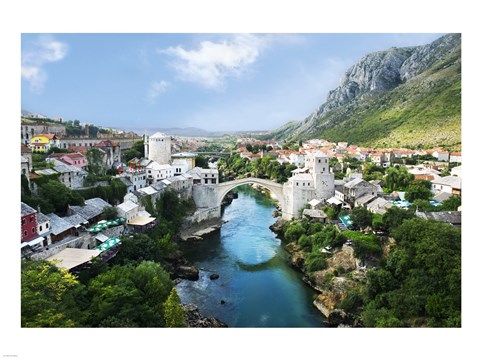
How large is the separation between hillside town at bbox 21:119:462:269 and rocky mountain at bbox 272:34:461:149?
402 cm

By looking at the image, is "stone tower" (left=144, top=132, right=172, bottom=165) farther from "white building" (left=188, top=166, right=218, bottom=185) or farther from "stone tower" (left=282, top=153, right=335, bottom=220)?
"stone tower" (left=282, top=153, right=335, bottom=220)

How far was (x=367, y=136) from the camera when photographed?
3005 cm

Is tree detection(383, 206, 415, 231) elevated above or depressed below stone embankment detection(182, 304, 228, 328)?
above

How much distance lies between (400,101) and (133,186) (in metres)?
25.4

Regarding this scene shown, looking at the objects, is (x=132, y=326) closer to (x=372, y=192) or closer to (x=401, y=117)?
(x=372, y=192)

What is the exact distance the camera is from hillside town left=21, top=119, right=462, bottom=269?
26.8ft

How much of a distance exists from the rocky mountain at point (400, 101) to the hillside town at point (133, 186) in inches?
158

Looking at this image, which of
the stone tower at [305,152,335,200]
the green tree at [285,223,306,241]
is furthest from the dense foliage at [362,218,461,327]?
the stone tower at [305,152,335,200]

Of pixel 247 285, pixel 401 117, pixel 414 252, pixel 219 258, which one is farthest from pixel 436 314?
pixel 401 117

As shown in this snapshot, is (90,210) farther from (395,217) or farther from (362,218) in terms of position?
(395,217)

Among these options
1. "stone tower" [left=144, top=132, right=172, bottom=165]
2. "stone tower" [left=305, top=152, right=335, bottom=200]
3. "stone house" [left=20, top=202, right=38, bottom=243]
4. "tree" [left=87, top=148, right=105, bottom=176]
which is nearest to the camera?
"stone house" [left=20, top=202, right=38, bottom=243]

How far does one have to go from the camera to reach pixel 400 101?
104ft

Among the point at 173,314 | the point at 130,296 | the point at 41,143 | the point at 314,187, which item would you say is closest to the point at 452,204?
the point at 314,187

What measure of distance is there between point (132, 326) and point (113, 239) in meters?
3.36
